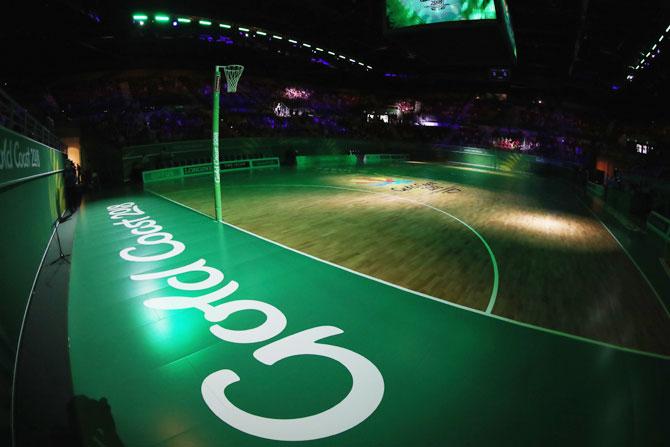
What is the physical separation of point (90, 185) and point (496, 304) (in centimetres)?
1592

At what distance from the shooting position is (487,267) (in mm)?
6844

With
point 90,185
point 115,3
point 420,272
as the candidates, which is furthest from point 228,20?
point 420,272

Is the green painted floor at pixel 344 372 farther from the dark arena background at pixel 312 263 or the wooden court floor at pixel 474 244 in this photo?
the wooden court floor at pixel 474 244

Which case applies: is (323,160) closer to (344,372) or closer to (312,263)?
(312,263)

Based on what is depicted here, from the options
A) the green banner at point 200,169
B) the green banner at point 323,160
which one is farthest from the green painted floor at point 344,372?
the green banner at point 323,160

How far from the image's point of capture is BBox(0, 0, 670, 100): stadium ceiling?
11484 mm

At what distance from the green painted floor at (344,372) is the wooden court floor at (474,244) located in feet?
2.46

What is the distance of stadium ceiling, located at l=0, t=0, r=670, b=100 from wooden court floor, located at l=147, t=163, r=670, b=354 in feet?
19.5

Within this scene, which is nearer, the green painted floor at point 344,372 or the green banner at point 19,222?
the green painted floor at point 344,372

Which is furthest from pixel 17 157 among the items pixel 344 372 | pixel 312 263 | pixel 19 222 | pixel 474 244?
pixel 474 244

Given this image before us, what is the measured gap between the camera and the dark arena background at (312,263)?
309 cm

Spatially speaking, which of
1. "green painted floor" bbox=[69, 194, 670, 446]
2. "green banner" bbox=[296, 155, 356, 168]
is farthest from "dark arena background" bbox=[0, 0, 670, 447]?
"green banner" bbox=[296, 155, 356, 168]

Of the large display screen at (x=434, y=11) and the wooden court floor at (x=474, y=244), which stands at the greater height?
the large display screen at (x=434, y=11)

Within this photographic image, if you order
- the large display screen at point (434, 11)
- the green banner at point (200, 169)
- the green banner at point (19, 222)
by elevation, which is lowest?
the green banner at point (19, 222)
